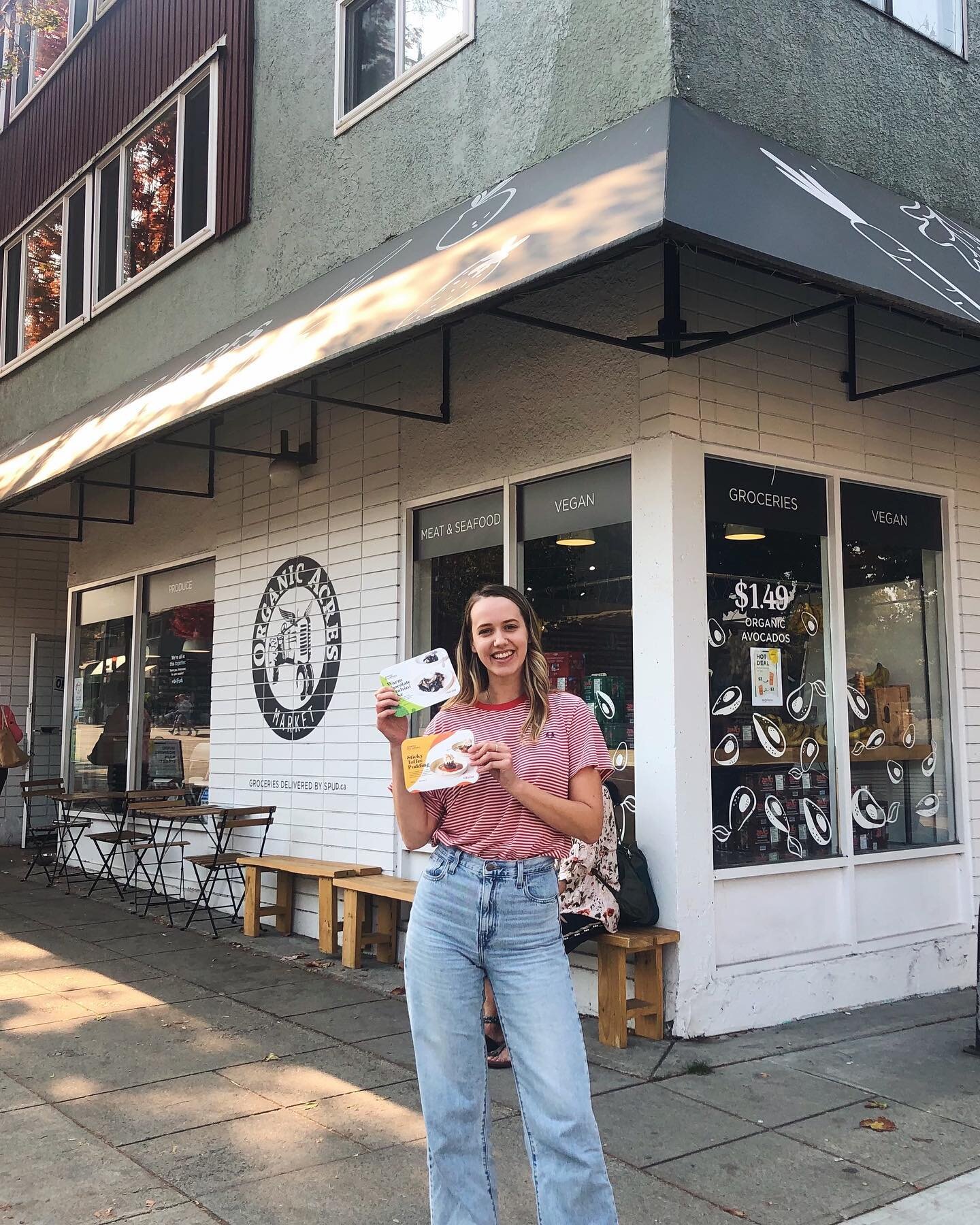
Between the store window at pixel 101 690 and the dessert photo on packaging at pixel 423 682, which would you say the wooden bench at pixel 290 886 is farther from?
the dessert photo on packaging at pixel 423 682

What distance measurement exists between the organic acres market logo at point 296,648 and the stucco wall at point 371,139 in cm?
229

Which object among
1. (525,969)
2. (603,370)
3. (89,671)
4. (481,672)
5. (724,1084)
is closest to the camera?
(525,969)

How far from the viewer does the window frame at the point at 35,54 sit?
12703mm

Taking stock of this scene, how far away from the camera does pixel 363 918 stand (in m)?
7.59

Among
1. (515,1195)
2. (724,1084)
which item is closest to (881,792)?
(724,1084)

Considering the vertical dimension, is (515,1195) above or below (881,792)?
below

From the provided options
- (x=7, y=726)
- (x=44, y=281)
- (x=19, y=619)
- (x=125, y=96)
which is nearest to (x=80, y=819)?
(x=7, y=726)

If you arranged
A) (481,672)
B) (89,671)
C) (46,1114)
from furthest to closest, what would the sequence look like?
(89,671) < (46,1114) < (481,672)

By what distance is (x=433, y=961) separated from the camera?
3.07 metres

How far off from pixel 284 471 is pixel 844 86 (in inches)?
184

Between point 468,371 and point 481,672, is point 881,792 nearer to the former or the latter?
point 468,371

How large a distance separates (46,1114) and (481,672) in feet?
9.81

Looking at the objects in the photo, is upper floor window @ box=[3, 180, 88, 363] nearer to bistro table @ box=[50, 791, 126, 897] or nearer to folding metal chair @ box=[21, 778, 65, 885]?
folding metal chair @ box=[21, 778, 65, 885]

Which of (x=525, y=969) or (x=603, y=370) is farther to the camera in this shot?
(x=603, y=370)
